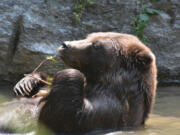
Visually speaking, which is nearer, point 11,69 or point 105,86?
point 105,86

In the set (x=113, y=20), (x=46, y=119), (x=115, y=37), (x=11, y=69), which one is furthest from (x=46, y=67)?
(x=46, y=119)

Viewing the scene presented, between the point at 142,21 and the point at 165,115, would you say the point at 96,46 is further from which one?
the point at 142,21

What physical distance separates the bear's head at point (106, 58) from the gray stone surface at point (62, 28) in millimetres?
2128

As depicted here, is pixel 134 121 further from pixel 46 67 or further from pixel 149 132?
pixel 46 67

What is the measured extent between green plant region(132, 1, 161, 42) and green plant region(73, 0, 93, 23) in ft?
3.31

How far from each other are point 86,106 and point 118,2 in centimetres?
372

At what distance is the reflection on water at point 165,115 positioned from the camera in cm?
460

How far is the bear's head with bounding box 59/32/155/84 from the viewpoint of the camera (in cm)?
495

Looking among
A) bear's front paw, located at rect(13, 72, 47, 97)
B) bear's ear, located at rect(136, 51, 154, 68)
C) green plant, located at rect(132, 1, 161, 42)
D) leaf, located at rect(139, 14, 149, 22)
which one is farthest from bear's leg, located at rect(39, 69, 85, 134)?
leaf, located at rect(139, 14, 149, 22)

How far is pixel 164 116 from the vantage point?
18.2ft

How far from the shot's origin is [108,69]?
4.99m

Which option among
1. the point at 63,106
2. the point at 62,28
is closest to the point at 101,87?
the point at 63,106

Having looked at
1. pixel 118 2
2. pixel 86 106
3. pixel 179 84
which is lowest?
pixel 179 84

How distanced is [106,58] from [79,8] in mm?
2649
